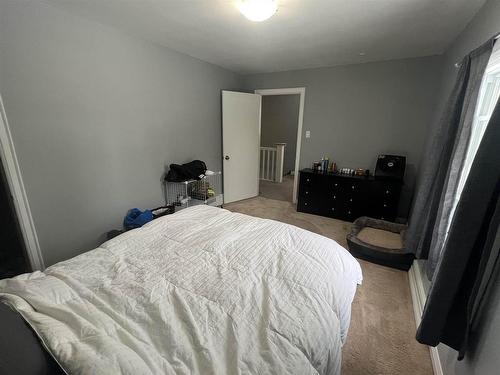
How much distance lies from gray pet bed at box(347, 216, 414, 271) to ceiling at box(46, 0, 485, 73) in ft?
6.86

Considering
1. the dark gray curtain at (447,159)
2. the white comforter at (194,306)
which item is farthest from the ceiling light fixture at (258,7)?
the white comforter at (194,306)

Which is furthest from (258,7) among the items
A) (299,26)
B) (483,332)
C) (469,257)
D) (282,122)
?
(282,122)

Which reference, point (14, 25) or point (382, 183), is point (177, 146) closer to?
point (14, 25)

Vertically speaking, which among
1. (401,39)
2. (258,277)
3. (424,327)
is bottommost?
(424,327)

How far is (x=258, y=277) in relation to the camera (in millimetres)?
1165

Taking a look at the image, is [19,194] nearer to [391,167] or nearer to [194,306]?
[194,306]

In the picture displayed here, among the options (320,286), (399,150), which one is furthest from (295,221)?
(320,286)

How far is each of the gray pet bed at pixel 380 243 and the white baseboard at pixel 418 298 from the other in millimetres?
138

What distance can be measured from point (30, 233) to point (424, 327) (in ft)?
9.16

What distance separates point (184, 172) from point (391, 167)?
2855 mm

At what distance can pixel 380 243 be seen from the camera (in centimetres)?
253

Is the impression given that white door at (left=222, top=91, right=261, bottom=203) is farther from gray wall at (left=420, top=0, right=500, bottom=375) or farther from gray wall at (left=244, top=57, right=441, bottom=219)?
gray wall at (left=420, top=0, right=500, bottom=375)

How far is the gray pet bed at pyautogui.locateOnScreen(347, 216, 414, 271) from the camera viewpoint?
2256mm

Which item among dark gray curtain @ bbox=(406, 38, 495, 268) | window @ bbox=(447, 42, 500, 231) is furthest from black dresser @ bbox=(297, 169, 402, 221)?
window @ bbox=(447, 42, 500, 231)
